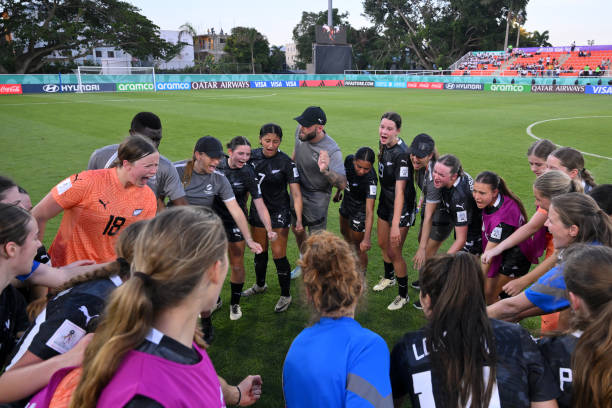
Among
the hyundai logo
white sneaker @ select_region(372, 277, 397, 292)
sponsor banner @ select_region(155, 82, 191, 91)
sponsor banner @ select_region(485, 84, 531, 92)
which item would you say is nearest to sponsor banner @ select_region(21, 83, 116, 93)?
the hyundai logo

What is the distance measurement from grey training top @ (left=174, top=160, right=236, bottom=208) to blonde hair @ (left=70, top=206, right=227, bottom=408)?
2.62 meters

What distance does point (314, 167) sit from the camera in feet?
16.7

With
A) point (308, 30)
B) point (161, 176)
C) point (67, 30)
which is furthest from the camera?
point (308, 30)

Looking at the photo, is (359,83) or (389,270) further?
(359,83)

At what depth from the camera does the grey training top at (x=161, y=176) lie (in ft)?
12.9

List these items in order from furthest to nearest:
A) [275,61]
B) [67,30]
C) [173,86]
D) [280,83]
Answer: [275,61], [67,30], [280,83], [173,86]

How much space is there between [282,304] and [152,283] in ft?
11.2

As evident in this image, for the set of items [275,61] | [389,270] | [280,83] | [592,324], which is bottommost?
[389,270]

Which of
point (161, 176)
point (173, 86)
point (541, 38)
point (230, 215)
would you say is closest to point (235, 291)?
point (230, 215)

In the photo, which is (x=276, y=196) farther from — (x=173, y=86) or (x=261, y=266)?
(x=173, y=86)

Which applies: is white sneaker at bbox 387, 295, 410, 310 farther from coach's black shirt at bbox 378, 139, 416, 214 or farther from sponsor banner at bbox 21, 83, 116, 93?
sponsor banner at bbox 21, 83, 116, 93

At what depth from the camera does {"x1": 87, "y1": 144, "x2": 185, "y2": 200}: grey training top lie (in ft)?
12.9

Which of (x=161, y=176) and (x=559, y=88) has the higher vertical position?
(x=559, y=88)

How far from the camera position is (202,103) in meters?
25.3
